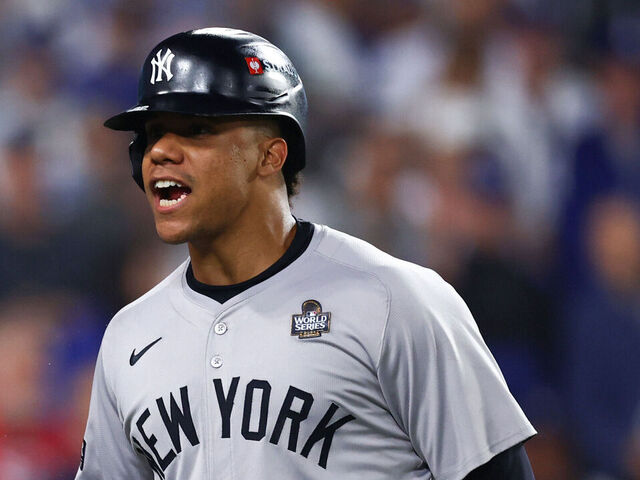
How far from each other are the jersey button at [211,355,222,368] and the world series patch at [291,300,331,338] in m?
0.15

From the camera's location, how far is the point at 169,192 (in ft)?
5.61

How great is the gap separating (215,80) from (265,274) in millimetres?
372

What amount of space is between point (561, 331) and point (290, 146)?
1.79 meters

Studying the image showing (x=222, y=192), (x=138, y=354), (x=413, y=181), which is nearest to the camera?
(x=222, y=192)

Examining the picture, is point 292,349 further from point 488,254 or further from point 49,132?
point 49,132

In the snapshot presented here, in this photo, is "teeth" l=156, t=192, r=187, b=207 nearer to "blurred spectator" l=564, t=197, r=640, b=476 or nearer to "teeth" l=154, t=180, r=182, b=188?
"teeth" l=154, t=180, r=182, b=188

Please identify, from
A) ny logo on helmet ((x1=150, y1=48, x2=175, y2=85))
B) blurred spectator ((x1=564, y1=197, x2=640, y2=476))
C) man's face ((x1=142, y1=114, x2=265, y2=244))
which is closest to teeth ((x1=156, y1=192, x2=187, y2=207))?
man's face ((x1=142, y1=114, x2=265, y2=244))

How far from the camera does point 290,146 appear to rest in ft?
5.94

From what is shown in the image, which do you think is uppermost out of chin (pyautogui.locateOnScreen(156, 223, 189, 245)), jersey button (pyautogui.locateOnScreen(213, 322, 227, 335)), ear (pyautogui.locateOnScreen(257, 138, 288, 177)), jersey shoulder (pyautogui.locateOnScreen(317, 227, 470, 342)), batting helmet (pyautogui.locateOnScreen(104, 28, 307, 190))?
batting helmet (pyautogui.locateOnScreen(104, 28, 307, 190))

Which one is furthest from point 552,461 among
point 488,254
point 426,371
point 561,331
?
point 426,371

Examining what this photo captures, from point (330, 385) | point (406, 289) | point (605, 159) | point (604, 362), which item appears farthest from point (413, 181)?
point (330, 385)

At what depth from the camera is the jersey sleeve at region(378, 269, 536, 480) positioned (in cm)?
156

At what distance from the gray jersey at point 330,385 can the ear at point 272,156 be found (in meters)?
0.18

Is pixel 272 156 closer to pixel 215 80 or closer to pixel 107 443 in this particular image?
pixel 215 80
